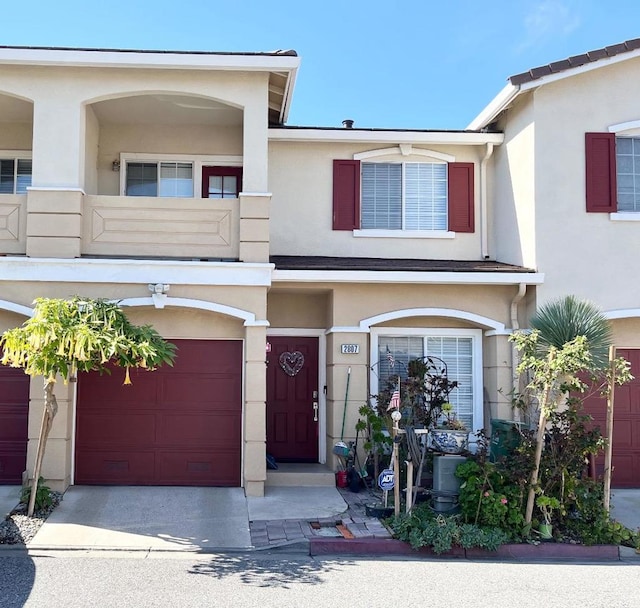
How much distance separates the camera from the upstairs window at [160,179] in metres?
12.7

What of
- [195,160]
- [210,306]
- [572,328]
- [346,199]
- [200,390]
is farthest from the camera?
[346,199]

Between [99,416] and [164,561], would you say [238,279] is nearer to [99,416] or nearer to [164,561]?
[99,416]

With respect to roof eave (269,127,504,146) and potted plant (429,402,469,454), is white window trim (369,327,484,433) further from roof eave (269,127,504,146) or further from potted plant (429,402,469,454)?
roof eave (269,127,504,146)

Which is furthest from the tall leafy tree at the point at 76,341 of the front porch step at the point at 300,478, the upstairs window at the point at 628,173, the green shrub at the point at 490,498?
the upstairs window at the point at 628,173

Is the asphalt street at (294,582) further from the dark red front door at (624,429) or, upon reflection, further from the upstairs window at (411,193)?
the upstairs window at (411,193)

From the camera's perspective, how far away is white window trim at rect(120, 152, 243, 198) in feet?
41.2

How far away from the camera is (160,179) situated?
12719 mm

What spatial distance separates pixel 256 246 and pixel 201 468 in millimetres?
3409

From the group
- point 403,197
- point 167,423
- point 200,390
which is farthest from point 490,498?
point 403,197

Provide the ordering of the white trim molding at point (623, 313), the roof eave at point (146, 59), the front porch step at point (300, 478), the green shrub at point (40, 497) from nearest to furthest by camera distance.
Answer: the green shrub at point (40, 497) < the roof eave at point (146, 59) < the front porch step at point (300, 478) < the white trim molding at point (623, 313)

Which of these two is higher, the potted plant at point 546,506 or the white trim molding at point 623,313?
the white trim molding at point 623,313

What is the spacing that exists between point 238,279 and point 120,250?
5.93 feet

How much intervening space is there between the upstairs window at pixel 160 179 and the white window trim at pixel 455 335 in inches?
163

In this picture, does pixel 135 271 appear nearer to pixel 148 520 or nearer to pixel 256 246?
pixel 256 246
